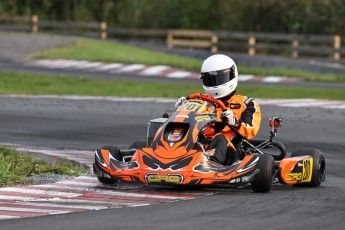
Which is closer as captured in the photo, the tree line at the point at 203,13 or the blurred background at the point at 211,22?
the blurred background at the point at 211,22

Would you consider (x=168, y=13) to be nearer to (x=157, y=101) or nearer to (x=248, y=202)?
(x=157, y=101)

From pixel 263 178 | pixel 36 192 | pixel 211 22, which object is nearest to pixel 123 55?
pixel 211 22

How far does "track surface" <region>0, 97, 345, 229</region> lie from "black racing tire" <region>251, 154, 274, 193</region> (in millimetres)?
93

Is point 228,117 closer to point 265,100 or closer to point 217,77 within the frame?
point 217,77

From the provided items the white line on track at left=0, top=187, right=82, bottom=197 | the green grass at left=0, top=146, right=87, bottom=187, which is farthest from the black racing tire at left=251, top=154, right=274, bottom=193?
the green grass at left=0, top=146, right=87, bottom=187

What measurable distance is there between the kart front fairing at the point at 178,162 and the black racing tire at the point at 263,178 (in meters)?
0.05

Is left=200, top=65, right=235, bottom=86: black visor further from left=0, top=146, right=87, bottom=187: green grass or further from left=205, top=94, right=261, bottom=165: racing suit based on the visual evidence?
left=0, top=146, right=87, bottom=187: green grass

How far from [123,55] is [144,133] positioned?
69.3 feet

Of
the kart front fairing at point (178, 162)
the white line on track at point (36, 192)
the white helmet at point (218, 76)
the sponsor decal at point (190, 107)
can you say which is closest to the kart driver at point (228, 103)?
the white helmet at point (218, 76)

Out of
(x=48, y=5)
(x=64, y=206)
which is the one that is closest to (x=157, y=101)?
(x=64, y=206)

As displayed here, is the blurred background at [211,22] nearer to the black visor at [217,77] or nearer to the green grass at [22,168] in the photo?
the green grass at [22,168]

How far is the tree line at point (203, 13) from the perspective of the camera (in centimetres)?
4409

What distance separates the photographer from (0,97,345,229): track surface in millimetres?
8125

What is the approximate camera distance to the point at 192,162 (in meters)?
10.0
